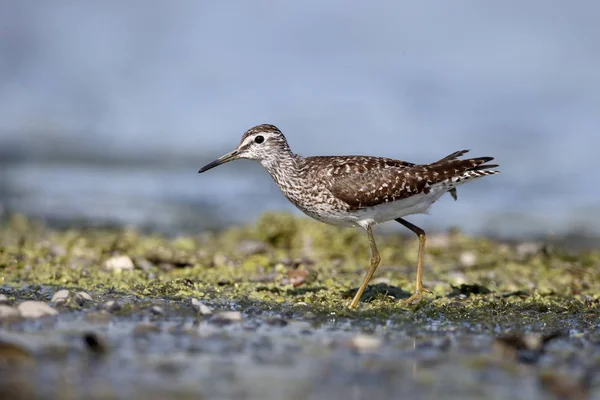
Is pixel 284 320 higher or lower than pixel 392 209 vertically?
lower

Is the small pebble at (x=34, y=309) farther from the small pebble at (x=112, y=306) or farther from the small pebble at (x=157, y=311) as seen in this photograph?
the small pebble at (x=157, y=311)

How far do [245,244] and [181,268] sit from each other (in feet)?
5.87

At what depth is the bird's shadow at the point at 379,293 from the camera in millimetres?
9031

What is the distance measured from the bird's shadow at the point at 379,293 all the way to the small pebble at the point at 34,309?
3.48 meters

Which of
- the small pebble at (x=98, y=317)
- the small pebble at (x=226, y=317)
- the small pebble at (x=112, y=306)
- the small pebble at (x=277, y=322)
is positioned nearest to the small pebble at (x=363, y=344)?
the small pebble at (x=277, y=322)

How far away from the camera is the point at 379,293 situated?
29.9ft

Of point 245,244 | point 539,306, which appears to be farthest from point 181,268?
point 539,306

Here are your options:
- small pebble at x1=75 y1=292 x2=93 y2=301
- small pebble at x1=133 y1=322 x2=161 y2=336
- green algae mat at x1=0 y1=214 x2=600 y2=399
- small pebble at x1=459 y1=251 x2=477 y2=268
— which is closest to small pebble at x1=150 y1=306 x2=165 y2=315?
green algae mat at x1=0 y1=214 x2=600 y2=399

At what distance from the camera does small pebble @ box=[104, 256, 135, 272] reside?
10086 mm

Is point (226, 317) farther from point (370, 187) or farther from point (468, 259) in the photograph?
point (468, 259)

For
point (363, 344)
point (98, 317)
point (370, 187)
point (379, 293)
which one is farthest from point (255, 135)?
point (363, 344)

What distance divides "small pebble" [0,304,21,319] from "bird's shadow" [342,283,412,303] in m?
3.76

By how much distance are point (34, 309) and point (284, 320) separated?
2.08 m

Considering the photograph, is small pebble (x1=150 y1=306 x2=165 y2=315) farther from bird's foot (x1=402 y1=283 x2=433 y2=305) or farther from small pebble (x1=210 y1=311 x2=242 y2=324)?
bird's foot (x1=402 y1=283 x2=433 y2=305)
